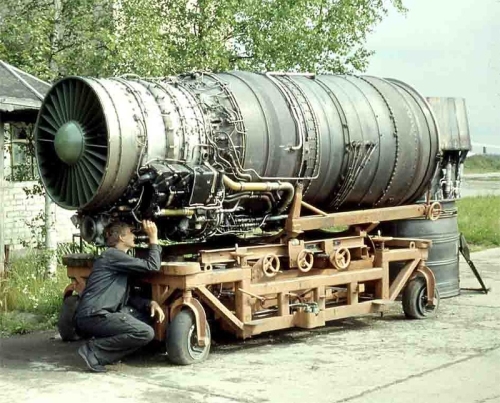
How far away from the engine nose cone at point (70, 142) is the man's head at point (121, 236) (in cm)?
65

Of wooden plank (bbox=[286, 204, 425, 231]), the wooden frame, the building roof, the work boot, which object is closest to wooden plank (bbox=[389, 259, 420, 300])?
the wooden frame

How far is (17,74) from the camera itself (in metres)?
12.2

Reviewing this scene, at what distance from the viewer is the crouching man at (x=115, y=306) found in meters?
8.36

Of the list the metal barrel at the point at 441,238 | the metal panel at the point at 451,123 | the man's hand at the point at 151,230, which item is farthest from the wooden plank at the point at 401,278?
the man's hand at the point at 151,230

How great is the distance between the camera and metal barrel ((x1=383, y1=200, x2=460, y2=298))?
11.7m

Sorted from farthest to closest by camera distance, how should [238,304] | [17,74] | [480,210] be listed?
1. [480,210]
2. [17,74]
3. [238,304]

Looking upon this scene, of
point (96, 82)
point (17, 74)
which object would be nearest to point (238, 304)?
point (96, 82)

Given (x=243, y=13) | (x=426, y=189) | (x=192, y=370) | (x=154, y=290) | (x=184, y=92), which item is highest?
(x=243, y=13)

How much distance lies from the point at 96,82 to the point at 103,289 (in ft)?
5.63

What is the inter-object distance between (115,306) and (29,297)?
9.48 ft

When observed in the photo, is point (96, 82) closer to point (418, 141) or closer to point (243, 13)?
point (418, 141)

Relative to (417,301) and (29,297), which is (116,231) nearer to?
(29,297)

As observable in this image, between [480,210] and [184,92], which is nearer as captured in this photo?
Result: [184,92]

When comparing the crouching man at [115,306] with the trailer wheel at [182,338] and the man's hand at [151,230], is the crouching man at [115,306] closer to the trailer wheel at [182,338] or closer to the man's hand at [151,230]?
the man's hand at [151,230]
